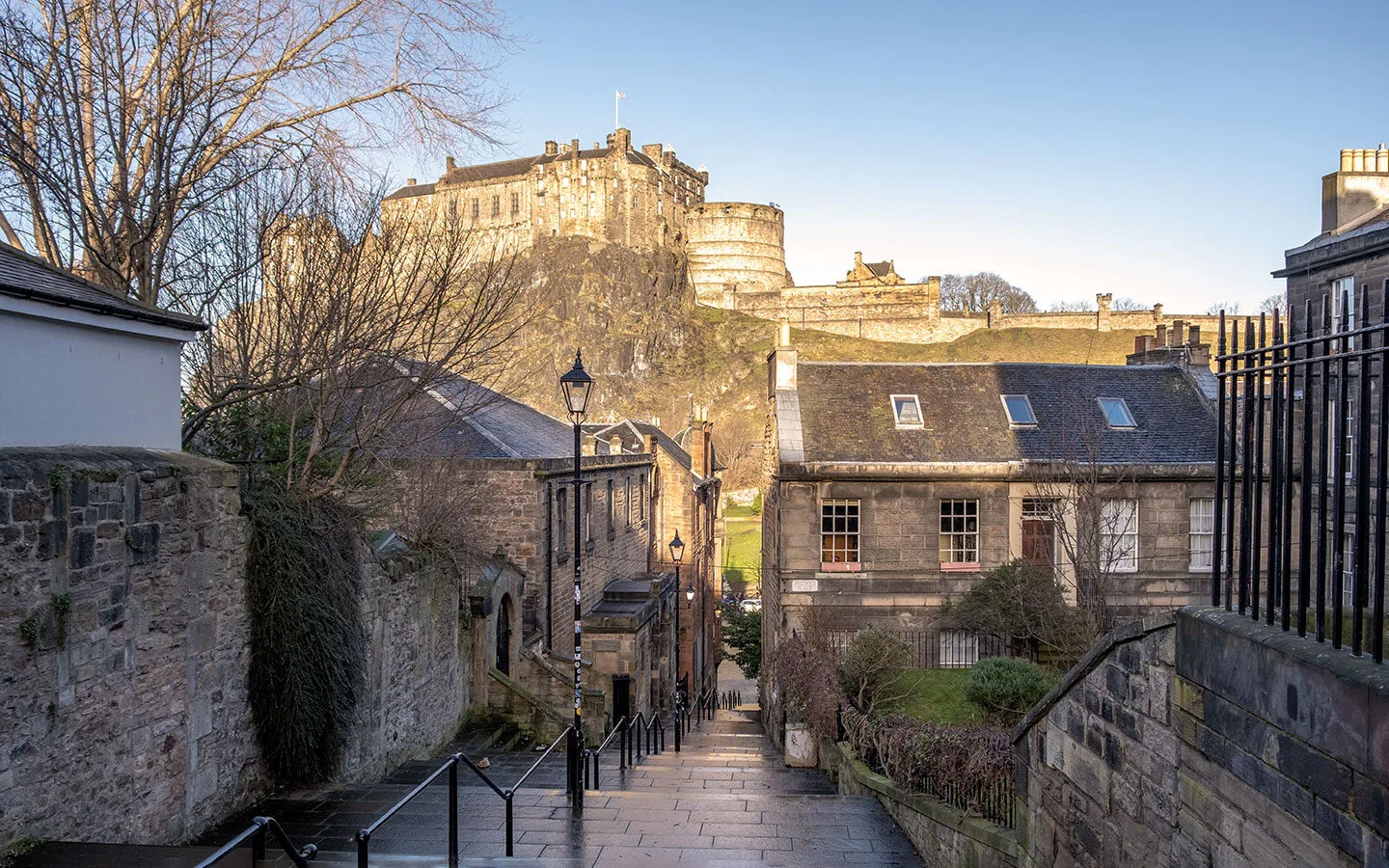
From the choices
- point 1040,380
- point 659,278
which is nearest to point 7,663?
point 1040,380

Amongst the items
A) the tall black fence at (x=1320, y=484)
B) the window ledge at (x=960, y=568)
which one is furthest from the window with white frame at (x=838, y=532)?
the tall black fence at (x=1320, y=484)

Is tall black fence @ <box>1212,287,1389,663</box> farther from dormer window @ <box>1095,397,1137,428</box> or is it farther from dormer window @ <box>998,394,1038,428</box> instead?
dormer window @ <box>1095,397,1137,428</box>

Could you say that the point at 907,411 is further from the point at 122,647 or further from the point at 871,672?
the point at 122,647

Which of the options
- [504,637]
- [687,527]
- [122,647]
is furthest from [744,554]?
[122,647]

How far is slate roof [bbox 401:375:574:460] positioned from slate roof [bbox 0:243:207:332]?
22.6ft

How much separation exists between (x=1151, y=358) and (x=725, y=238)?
278 feet

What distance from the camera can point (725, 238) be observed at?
10456 centimetres

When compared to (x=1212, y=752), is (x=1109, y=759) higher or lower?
lower

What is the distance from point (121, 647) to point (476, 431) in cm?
1278

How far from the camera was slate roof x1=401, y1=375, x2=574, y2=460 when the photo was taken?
1616 centimetres

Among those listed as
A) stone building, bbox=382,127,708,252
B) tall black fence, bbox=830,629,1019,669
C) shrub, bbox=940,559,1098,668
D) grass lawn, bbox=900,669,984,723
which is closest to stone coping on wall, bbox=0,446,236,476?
grass lawn, bbox=900,669,984,723

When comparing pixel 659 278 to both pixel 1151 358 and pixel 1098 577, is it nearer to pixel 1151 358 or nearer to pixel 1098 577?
pixel 1151 358

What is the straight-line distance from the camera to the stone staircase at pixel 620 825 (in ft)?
24.1

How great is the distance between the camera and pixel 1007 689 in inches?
471
